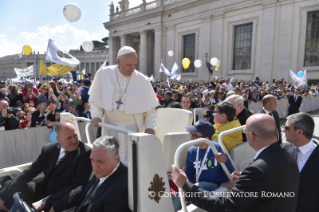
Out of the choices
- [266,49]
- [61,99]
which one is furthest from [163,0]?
[61,99]

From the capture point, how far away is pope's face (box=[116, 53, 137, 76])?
3047 millimetres

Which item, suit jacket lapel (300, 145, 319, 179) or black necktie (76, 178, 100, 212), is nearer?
black necktie (76, 178, 100, 212)

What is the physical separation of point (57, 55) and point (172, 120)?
5598 millimetres

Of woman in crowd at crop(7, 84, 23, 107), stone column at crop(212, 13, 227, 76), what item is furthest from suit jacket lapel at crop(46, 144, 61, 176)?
stone column at crop(212, 13, 227, 76)

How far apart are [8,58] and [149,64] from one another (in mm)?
43200

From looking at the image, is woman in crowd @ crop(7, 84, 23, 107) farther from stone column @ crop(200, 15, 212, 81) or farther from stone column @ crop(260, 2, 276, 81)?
stone column @ crop(200, 15, 212, 81)

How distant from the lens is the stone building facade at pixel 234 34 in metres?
18.9

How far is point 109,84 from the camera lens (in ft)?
10.8

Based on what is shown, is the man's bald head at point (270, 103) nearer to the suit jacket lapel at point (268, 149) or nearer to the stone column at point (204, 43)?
the suit jacket lapel at point (268, 149)

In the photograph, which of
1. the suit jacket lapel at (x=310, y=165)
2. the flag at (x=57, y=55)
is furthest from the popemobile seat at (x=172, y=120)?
the flag at (x=57, y=55)

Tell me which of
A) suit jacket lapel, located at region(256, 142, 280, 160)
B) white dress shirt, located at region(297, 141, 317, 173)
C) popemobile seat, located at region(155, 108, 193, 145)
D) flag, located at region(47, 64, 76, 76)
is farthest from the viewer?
flag, located at region(47, 64, 76, 76)

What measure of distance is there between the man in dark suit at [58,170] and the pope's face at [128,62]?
0.99 meters

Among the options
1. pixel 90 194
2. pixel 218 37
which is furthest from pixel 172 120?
pixel 218 37

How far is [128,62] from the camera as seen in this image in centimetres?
306
